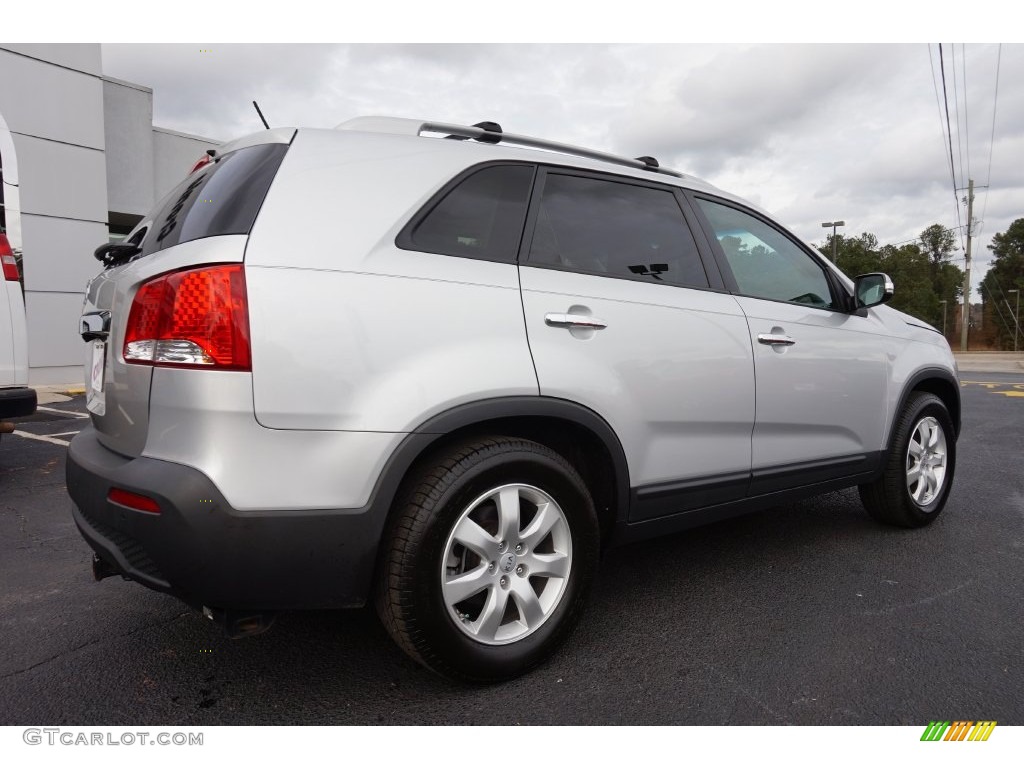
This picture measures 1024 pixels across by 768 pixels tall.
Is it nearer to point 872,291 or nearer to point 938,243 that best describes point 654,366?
point 872,291

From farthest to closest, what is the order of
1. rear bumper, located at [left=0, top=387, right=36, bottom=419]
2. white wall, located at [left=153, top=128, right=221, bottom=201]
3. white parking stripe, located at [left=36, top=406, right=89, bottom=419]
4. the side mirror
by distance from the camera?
white wall, located at [left=153, top=128, right=221, bottom=201], white parking stripe, located at [left=36, top=406, right=89, bottom=419], rear bumper, located at [left=0, top=387, right=36, bottom=419], the side mirror

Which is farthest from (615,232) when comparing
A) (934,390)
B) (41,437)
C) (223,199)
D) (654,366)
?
(41,437)

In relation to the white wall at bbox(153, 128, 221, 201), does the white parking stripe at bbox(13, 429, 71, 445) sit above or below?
below

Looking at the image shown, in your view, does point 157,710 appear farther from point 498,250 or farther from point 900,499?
point 900,499

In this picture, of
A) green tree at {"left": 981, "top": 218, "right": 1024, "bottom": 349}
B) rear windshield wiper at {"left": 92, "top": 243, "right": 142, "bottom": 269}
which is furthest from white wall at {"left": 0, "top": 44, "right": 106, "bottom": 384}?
green tree at {"left": 981, "top": 218, "right": 1024, "bottom": 349}

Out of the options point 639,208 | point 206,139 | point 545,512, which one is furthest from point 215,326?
point 206,139

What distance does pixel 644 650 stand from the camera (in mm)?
2441

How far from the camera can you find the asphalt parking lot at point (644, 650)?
206cm

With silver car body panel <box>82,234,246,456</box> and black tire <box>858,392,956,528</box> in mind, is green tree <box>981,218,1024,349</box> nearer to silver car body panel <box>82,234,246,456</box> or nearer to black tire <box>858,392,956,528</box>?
black tire <box>858,392,956,528</box>

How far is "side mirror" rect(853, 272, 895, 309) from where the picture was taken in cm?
347

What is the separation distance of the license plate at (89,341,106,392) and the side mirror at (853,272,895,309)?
331 centimetres

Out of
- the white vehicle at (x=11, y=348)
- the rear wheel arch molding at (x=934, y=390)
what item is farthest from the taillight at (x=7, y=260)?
the rear wheel arch molding at (x=934, y=390)

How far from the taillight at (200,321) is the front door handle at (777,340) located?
208 cm

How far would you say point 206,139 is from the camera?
14633 mm
